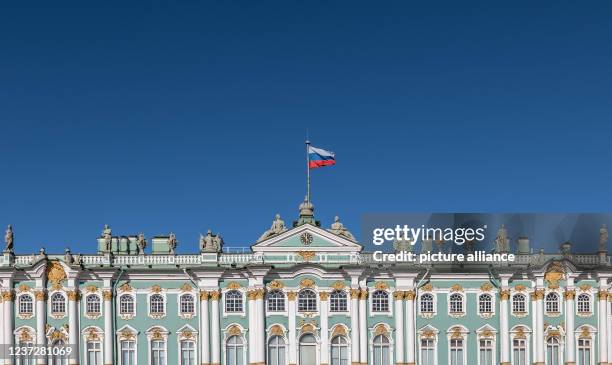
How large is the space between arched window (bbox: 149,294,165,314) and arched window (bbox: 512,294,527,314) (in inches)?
1191

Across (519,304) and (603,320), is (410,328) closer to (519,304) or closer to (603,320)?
(519,304)

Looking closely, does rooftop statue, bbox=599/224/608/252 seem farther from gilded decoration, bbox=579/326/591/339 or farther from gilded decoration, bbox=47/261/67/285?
gilded decoration, bbox=47/261/67/285

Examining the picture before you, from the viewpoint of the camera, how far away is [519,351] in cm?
7262

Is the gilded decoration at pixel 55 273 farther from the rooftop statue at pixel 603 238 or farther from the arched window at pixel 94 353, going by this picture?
the rooftop statue at pixel 603 238

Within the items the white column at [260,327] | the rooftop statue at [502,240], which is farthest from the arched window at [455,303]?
the white column at [260,327]

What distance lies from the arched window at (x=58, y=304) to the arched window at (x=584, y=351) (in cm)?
4435

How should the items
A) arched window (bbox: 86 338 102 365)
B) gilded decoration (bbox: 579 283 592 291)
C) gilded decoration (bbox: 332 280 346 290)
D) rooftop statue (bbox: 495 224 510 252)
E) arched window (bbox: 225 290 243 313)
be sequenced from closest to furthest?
gilded decoration (bbox: 332 280 346 290)
gilded decoration (bbox: 579 283 592 291)
arched window (bbox: 86 338 102 365)
arched window (bbox: 225 290 243 313)
rooftop statue (bbox: 495 224 510 252)

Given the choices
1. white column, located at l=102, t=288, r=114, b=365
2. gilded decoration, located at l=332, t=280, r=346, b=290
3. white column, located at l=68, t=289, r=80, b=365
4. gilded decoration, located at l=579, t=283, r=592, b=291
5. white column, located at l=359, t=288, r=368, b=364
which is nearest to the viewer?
white column, located at l=68, t=289, r=80, b=365

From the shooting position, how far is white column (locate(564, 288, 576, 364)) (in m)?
71.9

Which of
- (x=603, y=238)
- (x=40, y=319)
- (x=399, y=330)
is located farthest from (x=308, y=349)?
(x=603, y=238)

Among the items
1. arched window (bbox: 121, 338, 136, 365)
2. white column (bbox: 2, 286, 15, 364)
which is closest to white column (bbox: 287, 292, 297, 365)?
arched window (bbox: 121, 338, 136, 365)

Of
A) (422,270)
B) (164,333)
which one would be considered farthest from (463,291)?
(164,333)

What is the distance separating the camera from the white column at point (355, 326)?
7200 cm

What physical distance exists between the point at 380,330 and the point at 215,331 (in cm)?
1413
